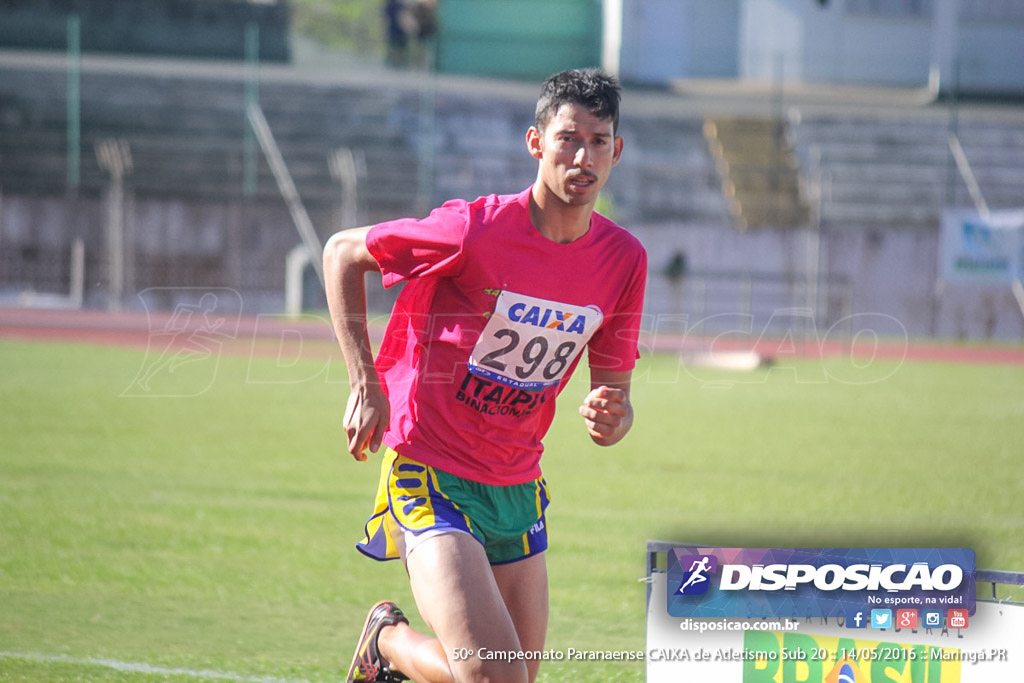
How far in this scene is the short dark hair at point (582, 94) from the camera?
374 cm

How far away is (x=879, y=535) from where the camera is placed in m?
Result: 3.80

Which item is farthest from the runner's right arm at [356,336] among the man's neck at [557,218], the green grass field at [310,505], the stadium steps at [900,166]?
the stadium steps at [900,166]

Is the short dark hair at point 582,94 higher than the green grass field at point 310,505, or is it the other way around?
the short dark hair at point 582,94

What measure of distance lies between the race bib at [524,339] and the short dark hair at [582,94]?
1.89ft

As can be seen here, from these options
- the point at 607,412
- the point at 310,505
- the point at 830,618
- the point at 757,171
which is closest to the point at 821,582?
the point at 830,618

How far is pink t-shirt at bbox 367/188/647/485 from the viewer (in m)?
3.79

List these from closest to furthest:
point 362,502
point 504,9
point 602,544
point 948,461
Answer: point 602,544 → point 362,502 → point 948,461 → point 504,9

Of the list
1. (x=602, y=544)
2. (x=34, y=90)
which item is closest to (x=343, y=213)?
(x=34, y=90)

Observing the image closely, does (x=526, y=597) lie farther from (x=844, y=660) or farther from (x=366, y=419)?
(x=844, y=660)

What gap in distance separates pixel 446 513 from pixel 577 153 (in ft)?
3.80

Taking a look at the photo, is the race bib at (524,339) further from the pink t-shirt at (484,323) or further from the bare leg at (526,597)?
the bare leg at (526,597)

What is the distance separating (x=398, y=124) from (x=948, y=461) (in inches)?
844

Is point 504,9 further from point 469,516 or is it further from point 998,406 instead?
point 469,516

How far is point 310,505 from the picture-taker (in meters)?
8.12
